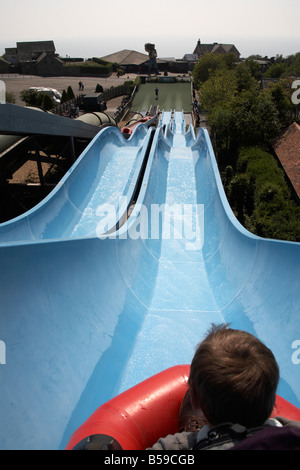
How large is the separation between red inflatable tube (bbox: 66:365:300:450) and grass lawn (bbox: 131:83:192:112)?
29453 millimetres

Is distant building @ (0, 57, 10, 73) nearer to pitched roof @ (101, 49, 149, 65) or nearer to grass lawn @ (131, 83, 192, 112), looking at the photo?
pitched roof @ (101, 49, 149, 65)

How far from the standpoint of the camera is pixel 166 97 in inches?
1308

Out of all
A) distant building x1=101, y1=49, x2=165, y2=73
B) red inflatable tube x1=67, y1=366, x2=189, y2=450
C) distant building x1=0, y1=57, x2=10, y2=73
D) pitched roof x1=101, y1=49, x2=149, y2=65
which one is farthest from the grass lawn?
red inflatable tube x1=67, y1=366, x2=189, y2=450

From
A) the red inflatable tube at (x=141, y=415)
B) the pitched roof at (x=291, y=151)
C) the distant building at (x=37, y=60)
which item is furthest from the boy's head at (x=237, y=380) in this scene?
the distant building at (x=37, y=60)

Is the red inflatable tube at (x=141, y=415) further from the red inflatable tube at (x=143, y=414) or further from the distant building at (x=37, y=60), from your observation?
the distant building at (x=37, y=60)

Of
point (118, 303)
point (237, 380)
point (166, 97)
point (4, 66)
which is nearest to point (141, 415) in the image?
point (237, 380)

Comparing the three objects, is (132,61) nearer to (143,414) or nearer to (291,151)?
(291,151)

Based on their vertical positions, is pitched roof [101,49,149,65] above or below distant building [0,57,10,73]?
above

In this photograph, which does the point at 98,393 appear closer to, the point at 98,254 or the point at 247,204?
the point at 98,254

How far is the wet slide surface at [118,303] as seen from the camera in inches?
110

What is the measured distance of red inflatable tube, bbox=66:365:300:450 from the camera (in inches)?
73.2

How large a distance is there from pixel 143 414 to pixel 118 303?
2.48 m

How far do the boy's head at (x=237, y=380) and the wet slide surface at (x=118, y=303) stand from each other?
1.99 metres
